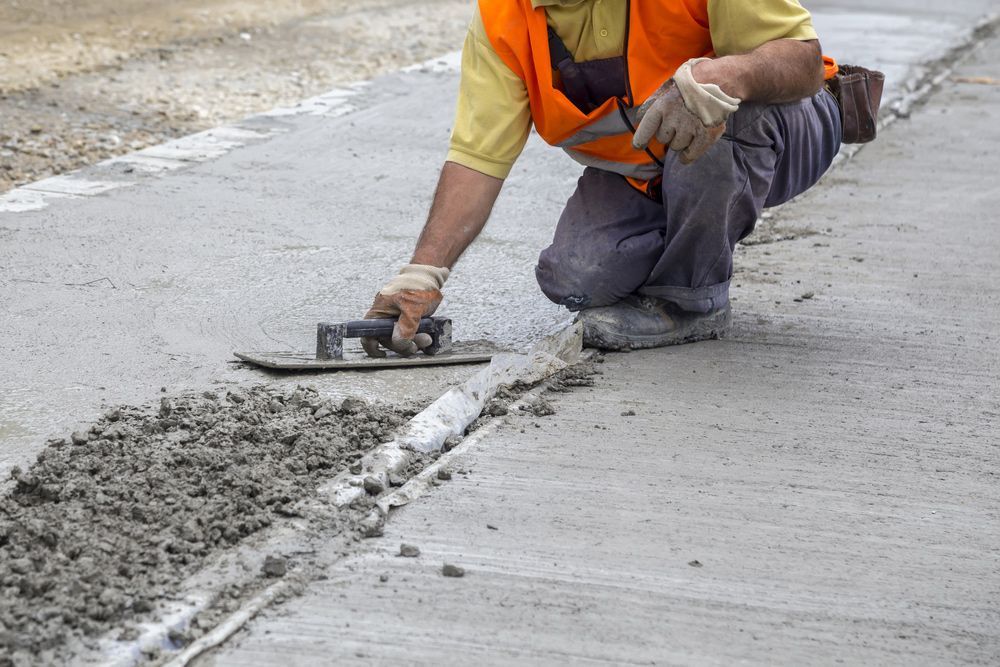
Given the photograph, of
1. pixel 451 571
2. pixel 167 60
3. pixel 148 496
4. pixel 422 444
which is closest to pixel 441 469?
pixel 422 444

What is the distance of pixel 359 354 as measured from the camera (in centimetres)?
322

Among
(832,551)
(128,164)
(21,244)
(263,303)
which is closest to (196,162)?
(128,164)

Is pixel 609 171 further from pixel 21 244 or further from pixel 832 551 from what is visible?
pixel 21 244

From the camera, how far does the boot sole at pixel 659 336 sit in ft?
10.8

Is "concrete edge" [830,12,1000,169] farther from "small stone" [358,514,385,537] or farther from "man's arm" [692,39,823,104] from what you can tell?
"small stone" [358,514,385,537]

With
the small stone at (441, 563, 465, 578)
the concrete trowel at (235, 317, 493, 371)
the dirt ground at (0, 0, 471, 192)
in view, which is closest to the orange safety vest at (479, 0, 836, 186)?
the concrete trowel at (235, 317, 493, 371)

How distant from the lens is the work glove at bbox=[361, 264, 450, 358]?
10.0 ft

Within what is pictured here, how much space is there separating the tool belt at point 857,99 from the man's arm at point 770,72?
0.37 metres

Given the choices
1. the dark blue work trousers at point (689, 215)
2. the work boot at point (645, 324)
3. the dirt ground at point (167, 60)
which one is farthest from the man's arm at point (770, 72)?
the dirt ground at point (167, 60)

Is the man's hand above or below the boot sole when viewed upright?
above

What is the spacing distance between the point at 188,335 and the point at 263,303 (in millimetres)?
342

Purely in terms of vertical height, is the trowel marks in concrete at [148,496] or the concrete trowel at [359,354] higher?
the concrete trowel at [359,354]

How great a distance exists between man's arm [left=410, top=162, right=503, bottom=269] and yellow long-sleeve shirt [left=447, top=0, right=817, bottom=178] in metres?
0.04

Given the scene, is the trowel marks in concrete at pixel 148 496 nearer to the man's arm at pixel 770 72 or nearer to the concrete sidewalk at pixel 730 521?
the concrete sidewalk at pixel 730 521
